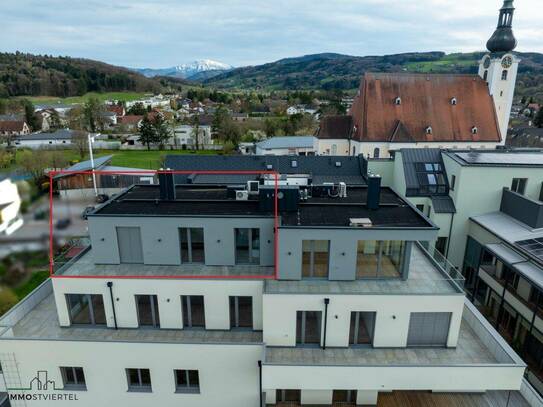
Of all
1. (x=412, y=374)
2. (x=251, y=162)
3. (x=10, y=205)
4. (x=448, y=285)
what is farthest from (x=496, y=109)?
(x=10, y=205)

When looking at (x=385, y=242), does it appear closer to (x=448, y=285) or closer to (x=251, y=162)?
(x=448, y=285)

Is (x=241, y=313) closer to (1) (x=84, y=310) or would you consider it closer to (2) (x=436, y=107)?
(1) (x=84, y=310)

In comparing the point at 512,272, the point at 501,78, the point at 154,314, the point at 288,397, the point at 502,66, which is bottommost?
the point at 288,397

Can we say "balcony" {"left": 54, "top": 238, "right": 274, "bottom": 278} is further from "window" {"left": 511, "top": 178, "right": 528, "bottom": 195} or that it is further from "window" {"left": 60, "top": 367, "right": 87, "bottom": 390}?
"window" {"left": 511, "top": 178, "right": 528, "bottom": 195}

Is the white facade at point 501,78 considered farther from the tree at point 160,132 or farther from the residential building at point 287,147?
the tree at point 160,132

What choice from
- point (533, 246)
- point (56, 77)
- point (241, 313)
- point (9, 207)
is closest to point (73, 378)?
point (241, 313)

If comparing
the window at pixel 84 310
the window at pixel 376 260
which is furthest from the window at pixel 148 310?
the window at pixel 376 260
